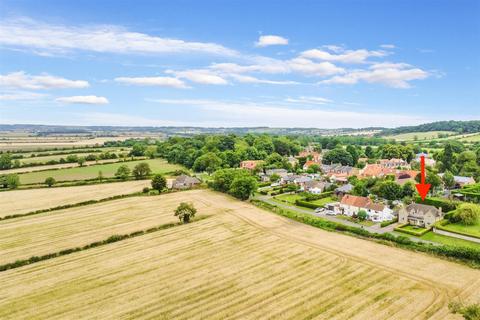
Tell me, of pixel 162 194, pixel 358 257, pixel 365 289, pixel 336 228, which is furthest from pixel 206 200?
pixel 365 289

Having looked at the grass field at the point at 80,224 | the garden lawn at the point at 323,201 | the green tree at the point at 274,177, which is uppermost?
the green tree at the point at 274,177

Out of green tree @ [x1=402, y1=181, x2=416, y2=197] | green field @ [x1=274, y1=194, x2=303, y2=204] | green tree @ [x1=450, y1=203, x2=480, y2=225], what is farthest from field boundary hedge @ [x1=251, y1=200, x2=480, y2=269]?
green tree @ [x1=402, y1=181, x2=416, y2=197]

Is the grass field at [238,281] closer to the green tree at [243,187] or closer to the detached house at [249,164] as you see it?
the green tree at [243,187]

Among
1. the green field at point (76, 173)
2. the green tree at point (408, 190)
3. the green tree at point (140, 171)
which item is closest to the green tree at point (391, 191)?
the green tree at point (408, 190)

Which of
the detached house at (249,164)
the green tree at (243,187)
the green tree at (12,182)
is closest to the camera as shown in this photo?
the green tree at (243,187)

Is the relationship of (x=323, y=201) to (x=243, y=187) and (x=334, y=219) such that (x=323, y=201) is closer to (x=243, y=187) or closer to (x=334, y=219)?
(x=334, y=219)

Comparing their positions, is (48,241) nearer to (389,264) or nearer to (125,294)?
(125,294)
